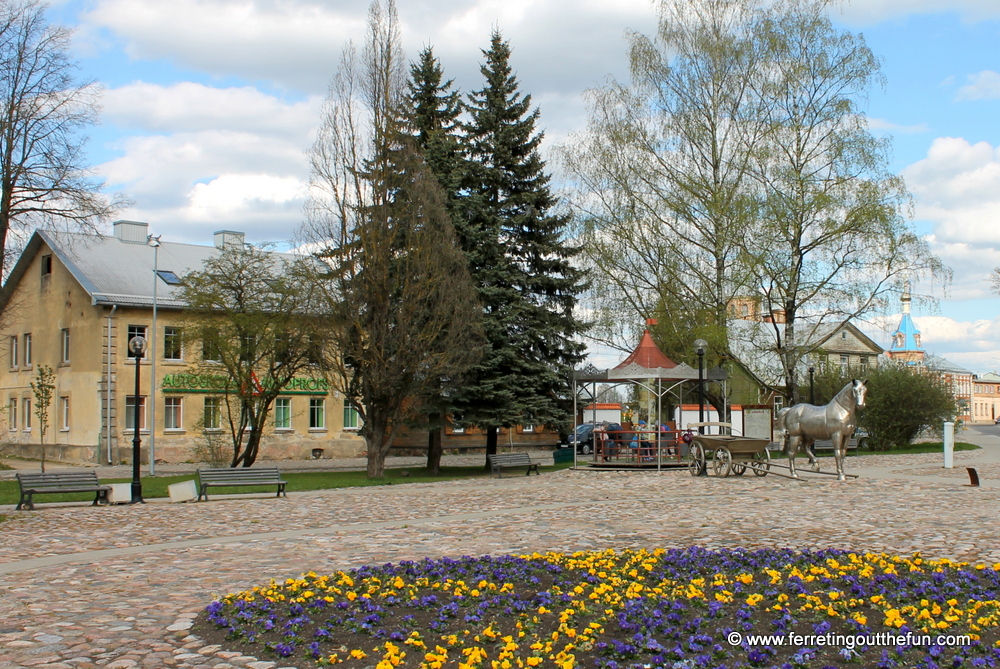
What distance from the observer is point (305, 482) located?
25719 millimetres

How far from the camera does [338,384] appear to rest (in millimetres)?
27625

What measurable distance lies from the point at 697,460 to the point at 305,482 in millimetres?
11026

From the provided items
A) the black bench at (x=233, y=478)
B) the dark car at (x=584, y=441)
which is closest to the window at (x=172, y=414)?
the dark car at (x=584, y=441)

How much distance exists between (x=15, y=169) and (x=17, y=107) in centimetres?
208

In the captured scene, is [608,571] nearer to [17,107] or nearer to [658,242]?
[658,242]

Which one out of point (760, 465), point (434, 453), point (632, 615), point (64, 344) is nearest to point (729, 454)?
point (760, 465)

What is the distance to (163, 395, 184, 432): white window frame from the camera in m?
39.6

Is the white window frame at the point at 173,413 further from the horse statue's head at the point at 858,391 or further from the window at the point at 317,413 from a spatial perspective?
the horse statue's head at the point at 858,391

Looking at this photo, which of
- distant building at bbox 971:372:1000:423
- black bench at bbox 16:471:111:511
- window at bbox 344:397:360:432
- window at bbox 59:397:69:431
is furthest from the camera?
distant building at bbox 971:372:1000:423

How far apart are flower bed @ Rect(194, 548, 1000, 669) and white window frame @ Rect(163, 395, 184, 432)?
109 feet

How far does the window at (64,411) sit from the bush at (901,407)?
34.1 m

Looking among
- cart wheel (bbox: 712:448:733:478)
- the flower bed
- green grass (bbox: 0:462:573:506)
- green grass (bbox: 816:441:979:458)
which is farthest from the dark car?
the flower bed

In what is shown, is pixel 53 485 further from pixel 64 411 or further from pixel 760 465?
pixel 64 411

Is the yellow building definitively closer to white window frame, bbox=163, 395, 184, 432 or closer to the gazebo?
white window frame, bbox=163, 395, 184, 432
